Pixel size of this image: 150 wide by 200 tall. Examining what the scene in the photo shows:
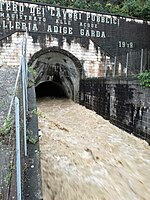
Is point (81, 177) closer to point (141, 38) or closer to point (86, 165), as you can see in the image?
point (86, 165)

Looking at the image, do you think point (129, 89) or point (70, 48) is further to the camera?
point (70, 48)

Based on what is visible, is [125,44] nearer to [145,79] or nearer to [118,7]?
[118,7]

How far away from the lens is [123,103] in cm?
1077

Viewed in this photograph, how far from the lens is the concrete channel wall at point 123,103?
918 cm

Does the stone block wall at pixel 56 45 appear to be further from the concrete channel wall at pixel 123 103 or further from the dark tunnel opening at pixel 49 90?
the dark tunnel opening at pixel 49 90

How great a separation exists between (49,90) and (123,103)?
1177 centimetres

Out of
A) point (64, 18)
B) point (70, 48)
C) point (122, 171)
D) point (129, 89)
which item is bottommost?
point (122, 171)

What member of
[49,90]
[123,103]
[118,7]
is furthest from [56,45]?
[118,7]

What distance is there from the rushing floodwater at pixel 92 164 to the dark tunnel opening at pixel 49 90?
402 inches

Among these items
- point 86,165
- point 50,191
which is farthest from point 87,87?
point 50,191

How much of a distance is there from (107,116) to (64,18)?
7.26m

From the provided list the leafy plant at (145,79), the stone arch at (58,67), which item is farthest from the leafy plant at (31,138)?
the stone arch at (58,67)

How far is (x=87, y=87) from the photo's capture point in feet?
51.0

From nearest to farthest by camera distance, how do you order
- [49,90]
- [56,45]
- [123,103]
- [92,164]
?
[92,164]
[123,103]
[56,45]
[49,90]
